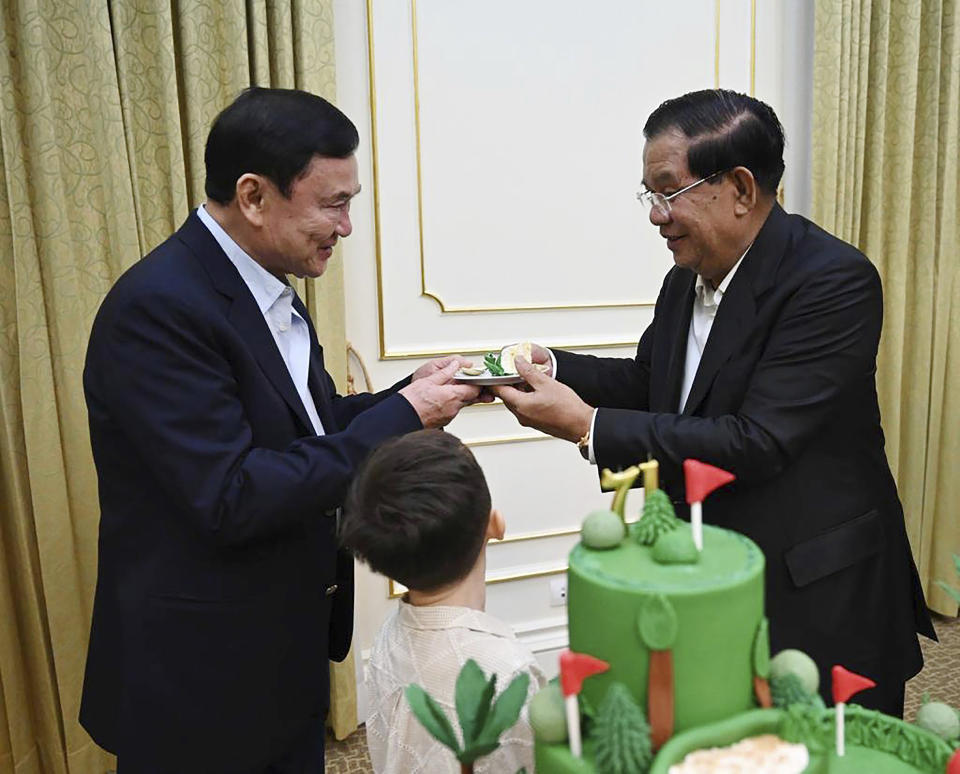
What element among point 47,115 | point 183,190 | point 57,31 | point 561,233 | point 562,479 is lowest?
point 562,479

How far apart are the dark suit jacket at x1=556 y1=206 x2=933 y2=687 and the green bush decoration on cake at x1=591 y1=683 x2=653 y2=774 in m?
0.85

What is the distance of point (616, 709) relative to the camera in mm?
594

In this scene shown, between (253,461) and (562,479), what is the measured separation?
1.86 m

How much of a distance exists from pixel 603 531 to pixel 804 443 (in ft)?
2.78

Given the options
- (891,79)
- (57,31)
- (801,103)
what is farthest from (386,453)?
(891,79)

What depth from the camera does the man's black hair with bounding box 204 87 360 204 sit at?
1.31 meters

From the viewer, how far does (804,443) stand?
1405 mm

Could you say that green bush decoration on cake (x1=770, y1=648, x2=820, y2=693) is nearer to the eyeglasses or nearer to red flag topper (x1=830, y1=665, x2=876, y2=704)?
red flag topper (x1=830, y1=665, x2=876, y2=704)

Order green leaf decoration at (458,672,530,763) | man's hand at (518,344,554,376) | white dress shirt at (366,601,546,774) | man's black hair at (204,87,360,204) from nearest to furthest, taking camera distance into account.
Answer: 1. green leaf decoration at (458,672,530,763)
2. white dress shirt at (366,601,546,774)
3. man's black hair at (204,87,360,204)
4. man's hand at (518,344,554,376)

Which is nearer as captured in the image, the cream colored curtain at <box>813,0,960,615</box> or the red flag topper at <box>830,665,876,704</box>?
the red flag topper at <box>830,665,876,704</box>

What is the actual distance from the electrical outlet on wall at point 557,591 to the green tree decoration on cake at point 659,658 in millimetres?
2378

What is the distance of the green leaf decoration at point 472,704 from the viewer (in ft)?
1.94

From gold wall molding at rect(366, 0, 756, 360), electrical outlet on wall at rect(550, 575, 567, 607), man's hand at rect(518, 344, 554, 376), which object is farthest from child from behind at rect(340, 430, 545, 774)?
electrical outlet on wall at rect(550, 575, 567, 607)

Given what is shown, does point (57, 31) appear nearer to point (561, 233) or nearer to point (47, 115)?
point (47, 115)
